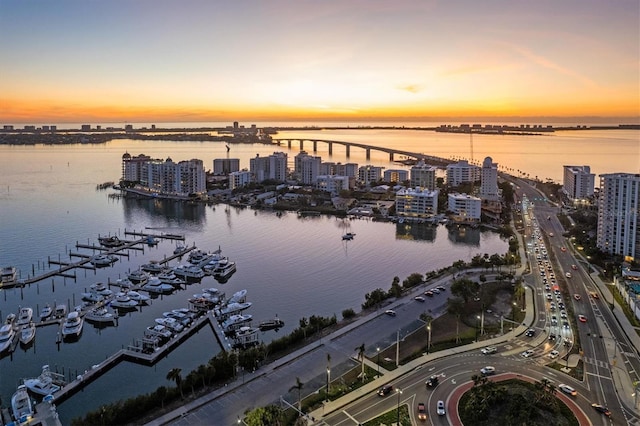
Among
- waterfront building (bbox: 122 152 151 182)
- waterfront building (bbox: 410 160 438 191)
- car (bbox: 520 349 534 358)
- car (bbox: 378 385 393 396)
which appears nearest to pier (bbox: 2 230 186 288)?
car (bbox: 378 385 393 396)

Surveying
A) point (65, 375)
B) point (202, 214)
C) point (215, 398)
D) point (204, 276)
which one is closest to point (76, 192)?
Answer: point (202, 214)

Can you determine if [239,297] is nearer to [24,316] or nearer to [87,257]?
[24,316]

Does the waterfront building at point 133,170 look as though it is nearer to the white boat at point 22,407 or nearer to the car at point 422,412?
the white boat at point 22,407

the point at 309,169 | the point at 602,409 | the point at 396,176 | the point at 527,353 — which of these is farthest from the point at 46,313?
the point at 396,176

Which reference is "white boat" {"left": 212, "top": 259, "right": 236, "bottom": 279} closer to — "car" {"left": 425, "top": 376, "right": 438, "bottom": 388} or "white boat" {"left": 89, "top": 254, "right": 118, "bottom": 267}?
"white boat" {"left": 89, "top": 254, "right": 118, "bottom": 267}

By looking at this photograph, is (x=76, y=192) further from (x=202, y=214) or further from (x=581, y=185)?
(x=581, y=185)

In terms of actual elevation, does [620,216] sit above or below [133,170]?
below

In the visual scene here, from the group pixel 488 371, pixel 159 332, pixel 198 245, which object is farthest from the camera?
pixel 198 245
